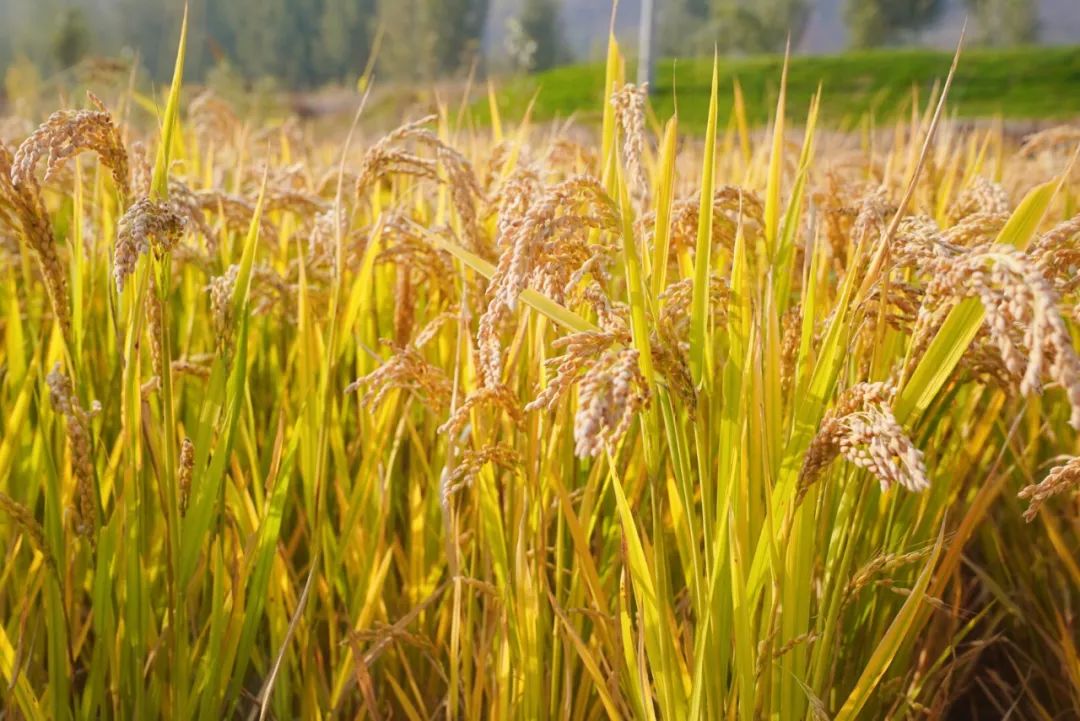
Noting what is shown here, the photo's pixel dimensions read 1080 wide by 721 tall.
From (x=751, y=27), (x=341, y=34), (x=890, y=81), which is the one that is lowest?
(x=890, y=81)

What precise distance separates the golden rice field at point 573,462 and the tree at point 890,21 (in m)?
55.7

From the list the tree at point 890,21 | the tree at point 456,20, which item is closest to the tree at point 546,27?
the tree at point 456,20

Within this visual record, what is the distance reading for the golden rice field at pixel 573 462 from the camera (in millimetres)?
816

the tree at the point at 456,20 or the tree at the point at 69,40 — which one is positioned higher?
the tree at the point at 456,20

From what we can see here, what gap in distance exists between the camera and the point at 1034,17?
59.8m

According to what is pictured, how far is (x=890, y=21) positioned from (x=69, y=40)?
144ft

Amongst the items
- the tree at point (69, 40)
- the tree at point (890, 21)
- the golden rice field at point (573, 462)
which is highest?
the tree at point (890, 21)

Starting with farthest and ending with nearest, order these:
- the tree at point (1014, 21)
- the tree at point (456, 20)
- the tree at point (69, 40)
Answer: the tree at point (456, 20) → the tree at point (1014, 21) → the tree at point (69, 40)

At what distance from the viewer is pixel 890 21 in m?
51.8

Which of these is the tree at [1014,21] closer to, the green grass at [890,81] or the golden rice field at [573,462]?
the green grass at [890,81]

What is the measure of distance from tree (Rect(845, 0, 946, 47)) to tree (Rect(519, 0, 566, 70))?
19.7 m

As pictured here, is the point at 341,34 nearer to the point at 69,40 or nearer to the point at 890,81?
the point at 69,40

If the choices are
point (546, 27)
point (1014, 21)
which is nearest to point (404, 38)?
point (546, 27)

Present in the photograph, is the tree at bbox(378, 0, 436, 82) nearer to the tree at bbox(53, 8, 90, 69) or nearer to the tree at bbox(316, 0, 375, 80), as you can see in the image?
the tree at bbox(316, 0, 375, 80)
